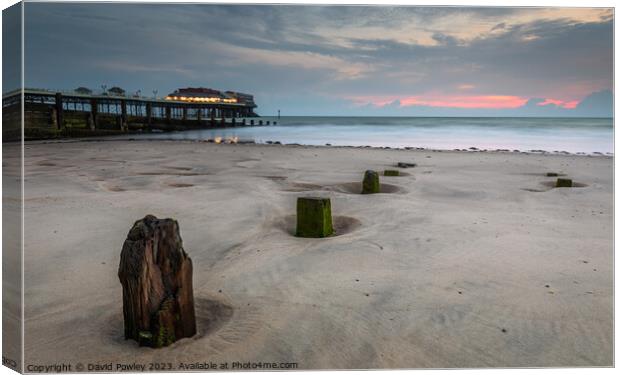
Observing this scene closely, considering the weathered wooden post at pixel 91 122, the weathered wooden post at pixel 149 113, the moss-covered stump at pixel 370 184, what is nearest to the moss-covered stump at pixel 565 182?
the moss-covered stump at pixel 370 184

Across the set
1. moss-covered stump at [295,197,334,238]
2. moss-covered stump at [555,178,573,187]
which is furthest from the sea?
moss-covered stump at [295,197,334,238]

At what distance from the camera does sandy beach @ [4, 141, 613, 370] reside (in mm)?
2693

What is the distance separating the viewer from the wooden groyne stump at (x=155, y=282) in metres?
2.44

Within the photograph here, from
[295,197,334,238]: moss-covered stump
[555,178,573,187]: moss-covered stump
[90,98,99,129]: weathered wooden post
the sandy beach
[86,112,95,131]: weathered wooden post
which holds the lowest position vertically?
the sandy beach

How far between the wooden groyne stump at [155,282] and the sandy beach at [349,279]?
0.38 ft

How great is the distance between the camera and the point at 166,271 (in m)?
2.49

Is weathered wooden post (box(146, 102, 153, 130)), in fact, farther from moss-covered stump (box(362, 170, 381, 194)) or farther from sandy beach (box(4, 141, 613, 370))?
moss-covered stump (box(362, 170, 381, 194))

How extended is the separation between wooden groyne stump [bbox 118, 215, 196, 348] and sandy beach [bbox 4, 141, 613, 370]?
0.38 feet

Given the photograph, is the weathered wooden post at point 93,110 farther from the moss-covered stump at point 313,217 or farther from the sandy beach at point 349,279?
the moss-covered stump at point 313,217

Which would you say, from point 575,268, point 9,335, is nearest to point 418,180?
point 575,268

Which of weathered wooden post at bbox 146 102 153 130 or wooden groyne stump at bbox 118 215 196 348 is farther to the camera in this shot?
weathered wooden post at bbox 146 102 153 130

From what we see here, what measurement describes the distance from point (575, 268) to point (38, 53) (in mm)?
4583

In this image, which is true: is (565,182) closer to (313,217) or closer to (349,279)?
(313,217)

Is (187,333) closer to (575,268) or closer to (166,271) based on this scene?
(166,271)
